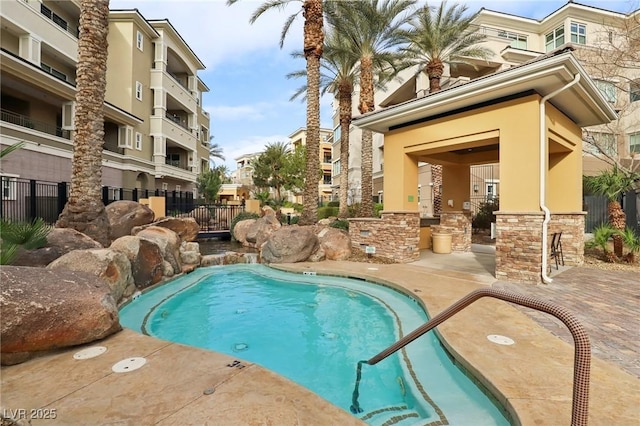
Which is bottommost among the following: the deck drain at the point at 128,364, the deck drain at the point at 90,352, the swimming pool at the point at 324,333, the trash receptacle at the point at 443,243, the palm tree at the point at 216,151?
the swimming pool at the point at 324,333

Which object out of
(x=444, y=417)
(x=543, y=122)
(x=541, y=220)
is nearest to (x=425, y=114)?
(x=543, y=122)

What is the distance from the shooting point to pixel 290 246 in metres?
11.1

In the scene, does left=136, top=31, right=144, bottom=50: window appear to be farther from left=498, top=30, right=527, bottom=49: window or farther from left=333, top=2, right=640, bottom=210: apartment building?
left=498, top=30, right=527, bottom=49: window

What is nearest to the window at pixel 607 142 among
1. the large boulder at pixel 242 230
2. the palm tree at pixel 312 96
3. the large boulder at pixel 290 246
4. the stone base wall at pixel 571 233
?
the stone base wall at pixel 571 233

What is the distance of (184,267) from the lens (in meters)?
10.2

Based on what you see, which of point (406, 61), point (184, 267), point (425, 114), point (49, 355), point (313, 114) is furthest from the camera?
point (406, 61)

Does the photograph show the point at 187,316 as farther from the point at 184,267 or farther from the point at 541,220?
the point at 541,220

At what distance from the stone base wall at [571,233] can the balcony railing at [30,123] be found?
26010 millimetres

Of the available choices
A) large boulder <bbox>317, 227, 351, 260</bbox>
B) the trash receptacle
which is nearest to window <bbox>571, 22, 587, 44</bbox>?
the trash receptacle

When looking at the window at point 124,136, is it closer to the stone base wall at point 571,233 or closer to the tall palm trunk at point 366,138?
the tall palm trunk at point 366,138

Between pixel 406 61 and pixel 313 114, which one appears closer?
pixel 313 114

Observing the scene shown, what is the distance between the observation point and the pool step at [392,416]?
10.6ft

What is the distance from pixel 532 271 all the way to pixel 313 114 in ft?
35.9

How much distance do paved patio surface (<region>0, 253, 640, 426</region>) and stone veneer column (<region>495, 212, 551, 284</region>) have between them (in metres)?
2.50
